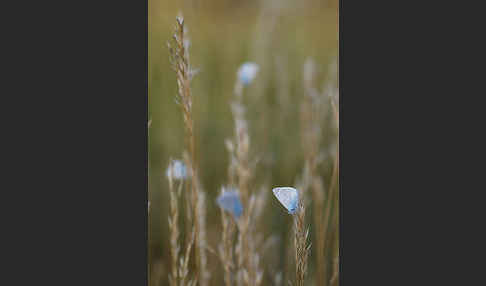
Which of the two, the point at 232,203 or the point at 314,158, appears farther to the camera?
the point at 314,158

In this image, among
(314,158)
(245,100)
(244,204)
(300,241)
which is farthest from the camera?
(245,100)

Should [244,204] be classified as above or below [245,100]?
below

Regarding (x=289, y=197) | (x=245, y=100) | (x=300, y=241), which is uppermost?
(x=245, y=100)

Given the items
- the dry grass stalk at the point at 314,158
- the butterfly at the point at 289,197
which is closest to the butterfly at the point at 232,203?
the butterfly at the point at 289,197

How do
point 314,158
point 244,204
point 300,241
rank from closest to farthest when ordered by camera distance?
1. point 300,241
2. point 244,204
3. point 314,158

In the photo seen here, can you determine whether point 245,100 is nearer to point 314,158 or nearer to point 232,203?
point 314,158

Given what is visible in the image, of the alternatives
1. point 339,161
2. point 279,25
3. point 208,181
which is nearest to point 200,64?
point 279,25

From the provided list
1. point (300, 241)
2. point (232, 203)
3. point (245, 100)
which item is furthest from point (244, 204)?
point (245, 100)
